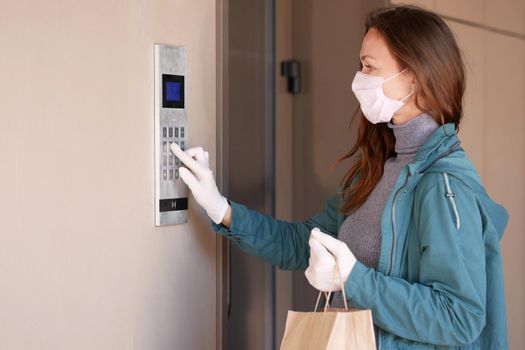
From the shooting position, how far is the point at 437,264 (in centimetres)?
166

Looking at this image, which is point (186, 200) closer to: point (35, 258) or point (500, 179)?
point (35, 258)

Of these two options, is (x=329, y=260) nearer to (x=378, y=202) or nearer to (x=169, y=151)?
(x=378, y=202)

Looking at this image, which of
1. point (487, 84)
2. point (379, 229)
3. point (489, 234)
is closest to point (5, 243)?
point (379, 229)

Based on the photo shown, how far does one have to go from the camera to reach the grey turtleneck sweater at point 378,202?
184 centimetres

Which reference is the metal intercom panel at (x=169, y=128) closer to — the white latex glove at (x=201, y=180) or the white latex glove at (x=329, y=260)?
the white latex glove at (x=201, y=180)

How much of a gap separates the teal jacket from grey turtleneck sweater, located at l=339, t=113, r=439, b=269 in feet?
0.16

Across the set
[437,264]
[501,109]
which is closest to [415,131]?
[437,264]

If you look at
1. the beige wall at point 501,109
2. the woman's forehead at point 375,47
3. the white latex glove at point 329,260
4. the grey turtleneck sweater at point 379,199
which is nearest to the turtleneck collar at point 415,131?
the grey turtleneck sweater at point 379,199

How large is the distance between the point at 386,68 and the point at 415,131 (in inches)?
6.7

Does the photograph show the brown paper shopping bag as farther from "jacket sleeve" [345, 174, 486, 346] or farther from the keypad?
the keypad

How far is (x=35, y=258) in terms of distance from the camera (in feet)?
5.49

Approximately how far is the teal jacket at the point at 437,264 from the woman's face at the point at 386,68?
0.14 metres

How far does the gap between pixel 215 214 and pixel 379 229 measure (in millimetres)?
433

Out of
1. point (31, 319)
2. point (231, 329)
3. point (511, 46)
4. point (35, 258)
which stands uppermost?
point (511, 46)
